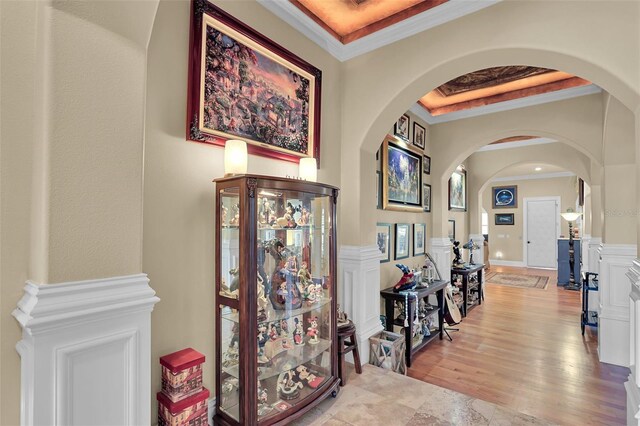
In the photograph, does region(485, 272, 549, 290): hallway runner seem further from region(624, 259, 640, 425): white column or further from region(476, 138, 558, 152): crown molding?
region(624, 259, 640, 425): white column

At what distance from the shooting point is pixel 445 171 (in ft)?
15.9

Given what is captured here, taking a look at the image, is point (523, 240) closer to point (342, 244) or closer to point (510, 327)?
point (510, 327)

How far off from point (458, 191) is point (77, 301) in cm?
623

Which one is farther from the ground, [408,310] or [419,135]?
[419,135]

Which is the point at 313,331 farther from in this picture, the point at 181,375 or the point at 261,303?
the point at 181,375

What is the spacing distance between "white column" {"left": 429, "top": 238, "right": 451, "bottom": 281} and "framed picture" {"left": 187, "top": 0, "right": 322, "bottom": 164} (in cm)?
304

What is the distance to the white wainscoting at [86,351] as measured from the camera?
3.32ft

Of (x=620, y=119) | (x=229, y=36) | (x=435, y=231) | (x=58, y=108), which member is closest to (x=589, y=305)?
(x=435, y=231)

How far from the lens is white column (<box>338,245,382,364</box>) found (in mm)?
2812

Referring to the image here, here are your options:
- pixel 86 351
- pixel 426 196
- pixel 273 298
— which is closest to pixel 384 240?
pixel 426 196

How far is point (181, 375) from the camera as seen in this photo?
5.05 ft

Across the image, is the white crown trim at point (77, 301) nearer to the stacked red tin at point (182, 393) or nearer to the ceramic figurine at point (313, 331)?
the stacked red tin at point (182, 393)

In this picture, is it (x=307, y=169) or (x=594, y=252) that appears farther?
(x=594, y=252)

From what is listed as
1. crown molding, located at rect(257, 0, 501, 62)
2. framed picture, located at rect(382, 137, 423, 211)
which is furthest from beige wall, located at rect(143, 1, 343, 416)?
framed picture, located at rect(382, 137, 423, 211)
